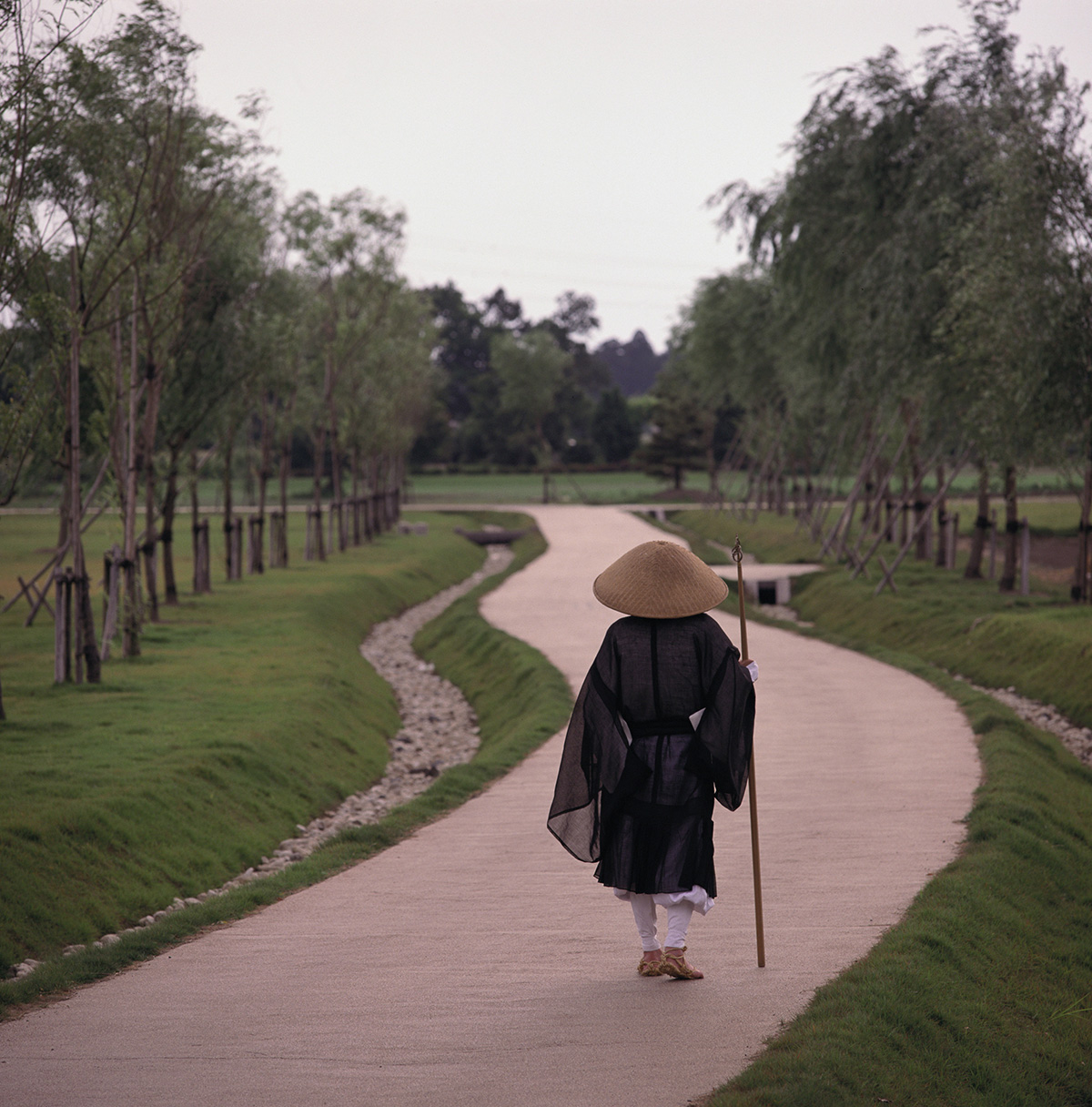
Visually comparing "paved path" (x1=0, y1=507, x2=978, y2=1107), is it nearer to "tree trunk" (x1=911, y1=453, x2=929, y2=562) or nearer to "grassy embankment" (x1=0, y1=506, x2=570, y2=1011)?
"grassy embankment" (x1=0, y1=506, x2=570, y2=1011)

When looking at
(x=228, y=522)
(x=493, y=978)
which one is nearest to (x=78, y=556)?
(x=493, y=978)

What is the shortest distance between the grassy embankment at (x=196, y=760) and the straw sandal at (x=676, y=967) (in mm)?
3479

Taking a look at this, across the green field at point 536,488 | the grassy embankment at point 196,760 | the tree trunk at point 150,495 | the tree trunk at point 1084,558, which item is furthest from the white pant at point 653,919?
the green field at point 536,488

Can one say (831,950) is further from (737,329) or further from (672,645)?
(737,329)

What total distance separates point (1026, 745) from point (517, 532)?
137 ft

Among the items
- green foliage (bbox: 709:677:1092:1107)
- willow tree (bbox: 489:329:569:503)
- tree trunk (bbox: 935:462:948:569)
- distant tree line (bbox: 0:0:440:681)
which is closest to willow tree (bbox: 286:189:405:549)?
distant tree line (bbox: 0:0:440:681)

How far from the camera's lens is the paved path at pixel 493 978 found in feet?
17.1

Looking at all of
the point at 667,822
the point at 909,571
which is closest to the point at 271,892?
the point at 667,822

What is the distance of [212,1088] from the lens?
16.9 ft

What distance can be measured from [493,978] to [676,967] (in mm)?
979

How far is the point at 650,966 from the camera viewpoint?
6.43 meters

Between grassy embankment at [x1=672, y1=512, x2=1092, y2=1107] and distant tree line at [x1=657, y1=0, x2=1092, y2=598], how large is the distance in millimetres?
6870

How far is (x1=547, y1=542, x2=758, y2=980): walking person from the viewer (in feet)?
21.2

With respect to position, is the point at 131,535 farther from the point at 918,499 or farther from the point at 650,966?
the point at 918,499
